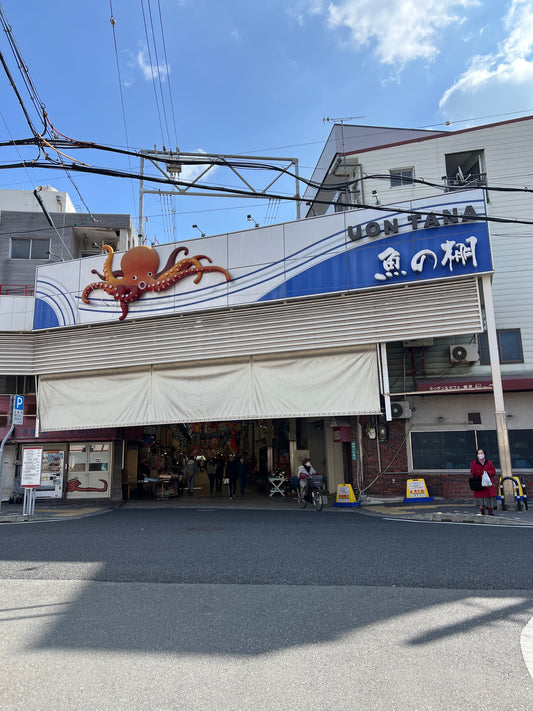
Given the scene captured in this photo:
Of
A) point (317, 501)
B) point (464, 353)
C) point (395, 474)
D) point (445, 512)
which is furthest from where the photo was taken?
point (395, 474)

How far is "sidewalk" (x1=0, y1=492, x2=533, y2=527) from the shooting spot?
12578mm

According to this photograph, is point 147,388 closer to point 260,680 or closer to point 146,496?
point 146,496

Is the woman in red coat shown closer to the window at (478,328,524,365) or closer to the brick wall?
the brick wall

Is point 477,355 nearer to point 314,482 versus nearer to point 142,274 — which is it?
point 314,482

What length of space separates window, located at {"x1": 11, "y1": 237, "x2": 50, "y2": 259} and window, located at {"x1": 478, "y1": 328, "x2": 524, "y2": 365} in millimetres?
21316

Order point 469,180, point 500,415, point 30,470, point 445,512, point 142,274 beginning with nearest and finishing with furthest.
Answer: point 445,512
point 500,415
point 30,470
point 142,274
point 469,180

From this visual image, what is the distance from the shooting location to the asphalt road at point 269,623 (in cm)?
396

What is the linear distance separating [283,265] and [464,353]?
6716mm

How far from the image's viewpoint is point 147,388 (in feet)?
60.1

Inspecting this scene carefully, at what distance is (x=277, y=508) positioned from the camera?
55.3 ft

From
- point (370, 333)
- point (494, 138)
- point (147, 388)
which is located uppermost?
point (494, 138)

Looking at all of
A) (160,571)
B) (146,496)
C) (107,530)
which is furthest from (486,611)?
(146,496)

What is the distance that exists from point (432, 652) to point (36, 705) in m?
3.25

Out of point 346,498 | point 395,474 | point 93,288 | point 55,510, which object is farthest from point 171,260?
point 395,474
